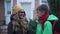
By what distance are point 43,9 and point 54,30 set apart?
1.80 ft

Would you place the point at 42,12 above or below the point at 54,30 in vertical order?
above

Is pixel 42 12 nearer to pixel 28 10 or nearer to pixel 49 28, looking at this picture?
pixel 49 28

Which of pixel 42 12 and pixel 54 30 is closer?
pixel 54 30

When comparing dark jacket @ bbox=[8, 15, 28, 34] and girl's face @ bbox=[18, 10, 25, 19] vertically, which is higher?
girl's face @ bbox=[18, 10, 25, 19]

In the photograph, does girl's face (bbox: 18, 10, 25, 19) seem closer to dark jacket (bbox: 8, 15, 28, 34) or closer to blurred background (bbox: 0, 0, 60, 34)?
dark jacket (bbox: 8, 15, 28, 34)

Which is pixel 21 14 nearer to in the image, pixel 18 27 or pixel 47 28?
pixel 18 27

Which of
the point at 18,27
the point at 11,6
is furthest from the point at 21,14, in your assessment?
the point at 11,6

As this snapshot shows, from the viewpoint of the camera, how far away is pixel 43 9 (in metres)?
4.59

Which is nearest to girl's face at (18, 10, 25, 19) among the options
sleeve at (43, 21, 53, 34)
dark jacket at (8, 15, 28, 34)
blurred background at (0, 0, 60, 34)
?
dark jacket at (8, 15, 28, 34)

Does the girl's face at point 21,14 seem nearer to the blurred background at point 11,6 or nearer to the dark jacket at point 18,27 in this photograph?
the dark jacket at point 18,27

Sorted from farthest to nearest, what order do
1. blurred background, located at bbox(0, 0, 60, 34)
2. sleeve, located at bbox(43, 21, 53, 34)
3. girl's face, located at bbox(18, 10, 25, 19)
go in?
1. blurred background, located at bbox(0, 0, 60, 34)
2. girl's face, located at bbox(18, 10, 25, 19)
3. sleeve, located at bbox(43, 21, 53, 34)

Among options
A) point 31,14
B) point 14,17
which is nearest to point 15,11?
point 14,17

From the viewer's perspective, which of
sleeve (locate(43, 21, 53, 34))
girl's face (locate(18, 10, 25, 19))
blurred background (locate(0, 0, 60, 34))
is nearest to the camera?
sleeve (locate(43, 21, 53, 34))

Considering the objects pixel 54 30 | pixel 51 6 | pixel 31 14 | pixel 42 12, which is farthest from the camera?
pixel 31 14
